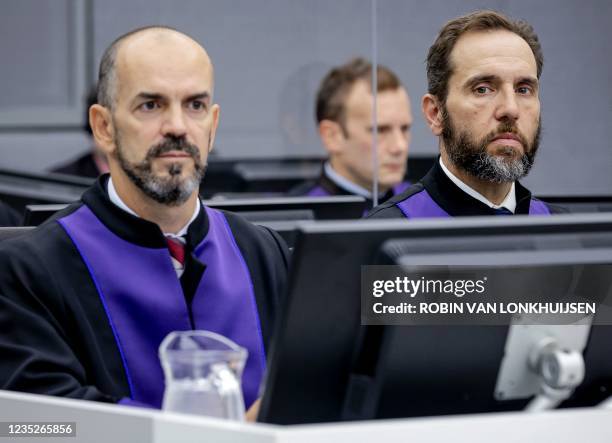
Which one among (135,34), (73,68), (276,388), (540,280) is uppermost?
(135,34)

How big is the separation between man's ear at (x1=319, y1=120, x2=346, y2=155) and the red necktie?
224 centimetres

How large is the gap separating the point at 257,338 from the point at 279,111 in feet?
9.75

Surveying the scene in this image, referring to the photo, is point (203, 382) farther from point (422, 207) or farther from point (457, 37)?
point (457, 37)

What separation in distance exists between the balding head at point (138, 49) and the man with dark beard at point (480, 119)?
0.54 m

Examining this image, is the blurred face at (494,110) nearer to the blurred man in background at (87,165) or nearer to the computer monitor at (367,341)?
the computer monitor at (367,341)

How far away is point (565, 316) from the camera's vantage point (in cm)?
141

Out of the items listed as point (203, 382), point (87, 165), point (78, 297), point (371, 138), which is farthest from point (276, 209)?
point (87, 165)

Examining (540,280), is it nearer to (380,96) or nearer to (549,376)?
(549,376)

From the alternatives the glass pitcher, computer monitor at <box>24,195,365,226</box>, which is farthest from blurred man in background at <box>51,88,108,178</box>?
the glass pitcher

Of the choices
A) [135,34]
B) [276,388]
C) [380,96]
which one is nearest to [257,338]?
[135,34]

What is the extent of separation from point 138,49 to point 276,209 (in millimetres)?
571

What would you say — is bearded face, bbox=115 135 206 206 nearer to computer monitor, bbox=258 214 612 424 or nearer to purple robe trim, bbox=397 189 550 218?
purple robe trim, bbox=397 189 550 218

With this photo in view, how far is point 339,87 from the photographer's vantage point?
4.50 m

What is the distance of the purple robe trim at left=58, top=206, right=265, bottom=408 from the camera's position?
2.01 metres
